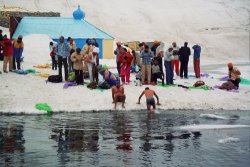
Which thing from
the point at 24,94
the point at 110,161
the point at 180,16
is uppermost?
the point at 180,16

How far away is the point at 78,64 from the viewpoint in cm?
2058

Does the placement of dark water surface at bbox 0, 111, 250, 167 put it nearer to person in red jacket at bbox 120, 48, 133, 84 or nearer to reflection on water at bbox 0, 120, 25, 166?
reflection on water at bbox 0, 120, 25, 166

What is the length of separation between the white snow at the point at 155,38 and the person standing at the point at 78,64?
2.65ft

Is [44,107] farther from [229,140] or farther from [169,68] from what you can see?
[229,140]

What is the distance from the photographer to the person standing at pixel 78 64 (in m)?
20.5

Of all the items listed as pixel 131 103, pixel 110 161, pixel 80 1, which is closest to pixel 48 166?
pixel 110 161

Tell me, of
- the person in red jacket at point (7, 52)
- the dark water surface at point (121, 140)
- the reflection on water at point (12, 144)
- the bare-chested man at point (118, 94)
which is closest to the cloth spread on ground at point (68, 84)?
the bare-chested man at point (118, 94)

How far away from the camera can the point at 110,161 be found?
10523 millimetres

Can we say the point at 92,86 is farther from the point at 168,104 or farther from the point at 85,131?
the point at 85,131

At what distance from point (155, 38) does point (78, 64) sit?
5048 cm

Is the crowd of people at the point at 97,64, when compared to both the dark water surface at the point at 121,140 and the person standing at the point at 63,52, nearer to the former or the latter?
the person standing at the point at 63,52

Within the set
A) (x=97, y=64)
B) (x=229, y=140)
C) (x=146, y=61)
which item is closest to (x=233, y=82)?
(x=146, y=61)

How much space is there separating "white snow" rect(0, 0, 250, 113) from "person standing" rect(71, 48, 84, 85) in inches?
31.8

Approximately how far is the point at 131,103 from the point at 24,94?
4.28 meters
